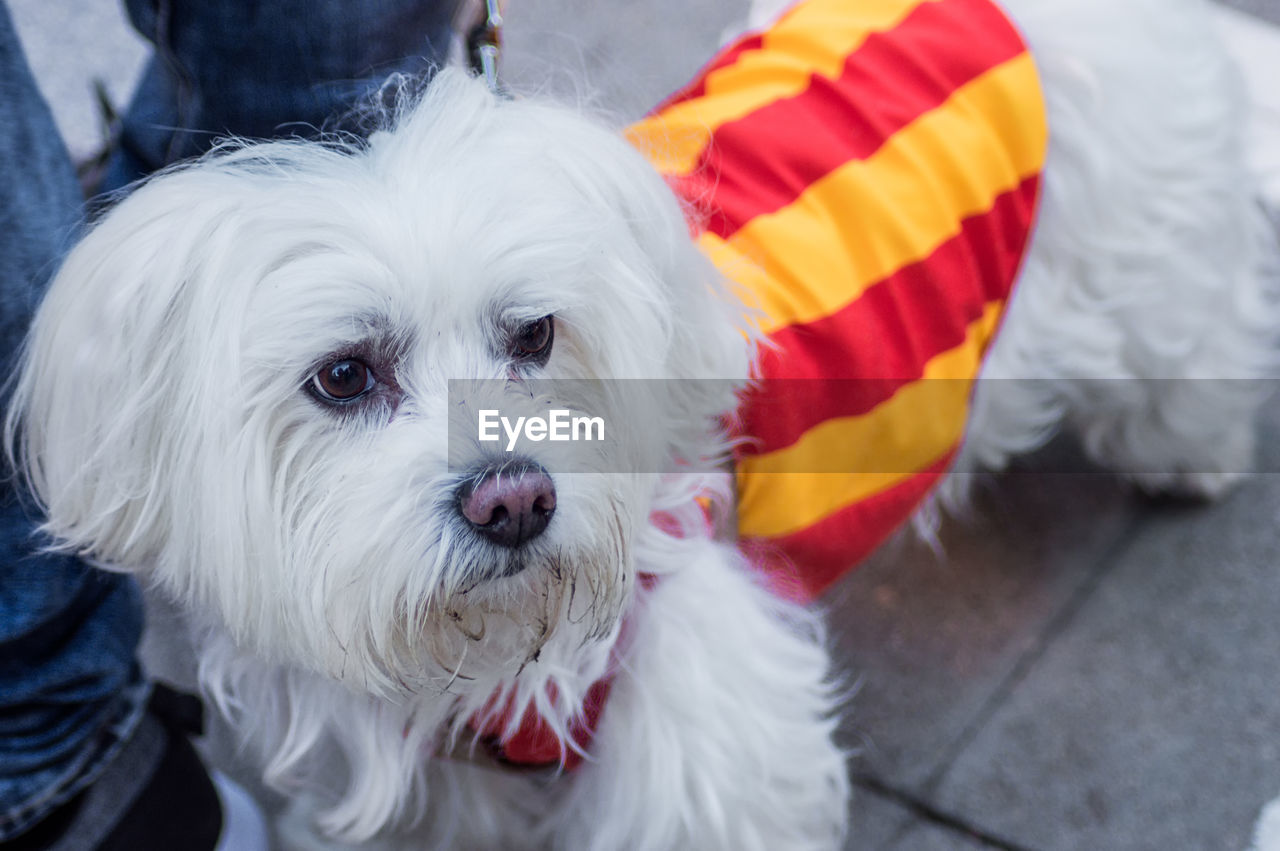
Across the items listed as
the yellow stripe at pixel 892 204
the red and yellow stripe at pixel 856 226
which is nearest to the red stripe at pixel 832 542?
the red and yellow stripe at pixel 856 226

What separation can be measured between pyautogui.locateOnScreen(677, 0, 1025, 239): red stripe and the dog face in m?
0.35

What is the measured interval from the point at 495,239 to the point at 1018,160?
2.94 ft

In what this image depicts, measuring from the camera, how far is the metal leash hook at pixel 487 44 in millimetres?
1225

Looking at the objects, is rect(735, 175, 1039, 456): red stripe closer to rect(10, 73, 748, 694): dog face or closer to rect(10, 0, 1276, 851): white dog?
rect(10, 0, 1276, 851): white dog

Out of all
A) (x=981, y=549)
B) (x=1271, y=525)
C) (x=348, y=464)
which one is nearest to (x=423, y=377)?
(x=348, y=464)

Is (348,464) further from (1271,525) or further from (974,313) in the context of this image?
(1271,525)

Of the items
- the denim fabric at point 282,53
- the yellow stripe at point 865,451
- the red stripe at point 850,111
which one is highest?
the denim fabric at point 282,53

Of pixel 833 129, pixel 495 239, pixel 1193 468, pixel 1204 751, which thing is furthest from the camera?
pixel 1193 468

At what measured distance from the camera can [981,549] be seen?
2.12 m

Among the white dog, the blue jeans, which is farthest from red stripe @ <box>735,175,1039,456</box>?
the blue jeans

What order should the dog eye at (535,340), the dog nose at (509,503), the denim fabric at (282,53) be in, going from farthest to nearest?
1. the denim fabric at (282,53)
2. the dog eye at (535,340)
3. the dog nose at (509,503)

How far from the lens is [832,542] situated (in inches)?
61.5
